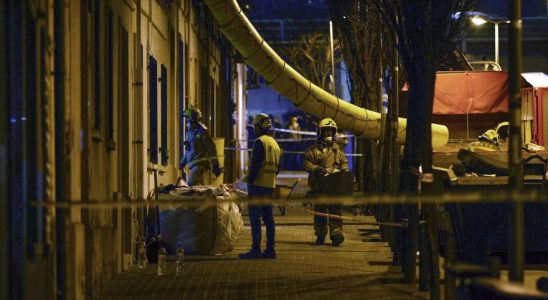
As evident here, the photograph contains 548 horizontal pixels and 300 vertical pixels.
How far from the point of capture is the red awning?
23.8m

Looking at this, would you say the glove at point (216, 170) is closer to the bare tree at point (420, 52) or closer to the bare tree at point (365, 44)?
the bare tree at point (365, 44)

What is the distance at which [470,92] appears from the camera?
23.9 meters

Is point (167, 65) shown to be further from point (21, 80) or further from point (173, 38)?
point (21, 80)

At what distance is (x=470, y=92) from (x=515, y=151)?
16.7 m

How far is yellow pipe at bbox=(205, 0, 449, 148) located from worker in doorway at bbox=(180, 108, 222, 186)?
6.54ft

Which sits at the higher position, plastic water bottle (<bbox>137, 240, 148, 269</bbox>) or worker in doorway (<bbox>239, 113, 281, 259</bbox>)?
worker in doorway (<bbox>239, 113, 281, 259</bbox>)

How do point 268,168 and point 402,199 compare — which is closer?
point 402,199

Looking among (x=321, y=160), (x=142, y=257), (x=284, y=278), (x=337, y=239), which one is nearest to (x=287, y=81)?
(x=321, y=160)

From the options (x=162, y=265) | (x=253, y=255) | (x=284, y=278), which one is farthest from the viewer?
(x=253, y=255)

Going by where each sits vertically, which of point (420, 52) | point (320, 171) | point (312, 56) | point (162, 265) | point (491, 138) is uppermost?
point (312, 56)

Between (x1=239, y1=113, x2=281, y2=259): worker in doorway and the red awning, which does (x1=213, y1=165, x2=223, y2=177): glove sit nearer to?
(x1=239, y1=113, x2=281, y2=259): worker in doorway

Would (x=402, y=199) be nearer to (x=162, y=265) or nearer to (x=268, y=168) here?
(x=162, y=265)

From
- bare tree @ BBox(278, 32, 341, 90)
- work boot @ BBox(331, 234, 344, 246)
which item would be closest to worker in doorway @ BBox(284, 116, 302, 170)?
bare tree @ BBox(278, 32, 341, 90)

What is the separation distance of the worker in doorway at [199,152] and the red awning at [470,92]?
8.62 meters
